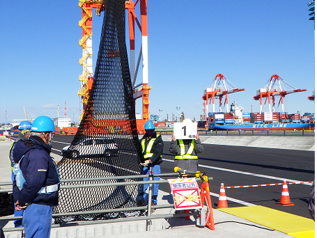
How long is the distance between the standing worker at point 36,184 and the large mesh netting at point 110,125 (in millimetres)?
3342

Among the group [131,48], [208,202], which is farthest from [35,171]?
[131,48]

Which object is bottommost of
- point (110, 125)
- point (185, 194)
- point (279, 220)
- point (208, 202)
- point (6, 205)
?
point (279, 220)

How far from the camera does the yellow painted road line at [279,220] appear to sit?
545 cm

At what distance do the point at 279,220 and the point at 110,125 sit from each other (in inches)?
151

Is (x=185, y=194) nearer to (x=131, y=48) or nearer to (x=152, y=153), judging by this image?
(x=152, y=153)

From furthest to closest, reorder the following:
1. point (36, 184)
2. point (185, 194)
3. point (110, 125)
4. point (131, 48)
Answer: point (131, 48), point (110, 125), point (185, 194), point (36, 184)

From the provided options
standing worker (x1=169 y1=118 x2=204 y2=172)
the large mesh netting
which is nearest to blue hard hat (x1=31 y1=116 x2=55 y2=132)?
the large mesh netting

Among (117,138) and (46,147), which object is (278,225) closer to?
(117,138)

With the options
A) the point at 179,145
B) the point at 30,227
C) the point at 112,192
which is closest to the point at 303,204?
the point at 179,145

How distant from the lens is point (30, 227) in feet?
12.1

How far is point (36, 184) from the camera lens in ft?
11.7

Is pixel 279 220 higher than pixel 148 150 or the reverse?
the reverse

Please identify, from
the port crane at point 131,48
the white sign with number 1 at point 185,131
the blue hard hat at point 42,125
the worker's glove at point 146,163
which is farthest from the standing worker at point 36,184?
the port crane at point 131,48

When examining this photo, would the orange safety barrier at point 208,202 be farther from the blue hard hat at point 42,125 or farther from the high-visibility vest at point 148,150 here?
the blue hard hat at point 42,125
